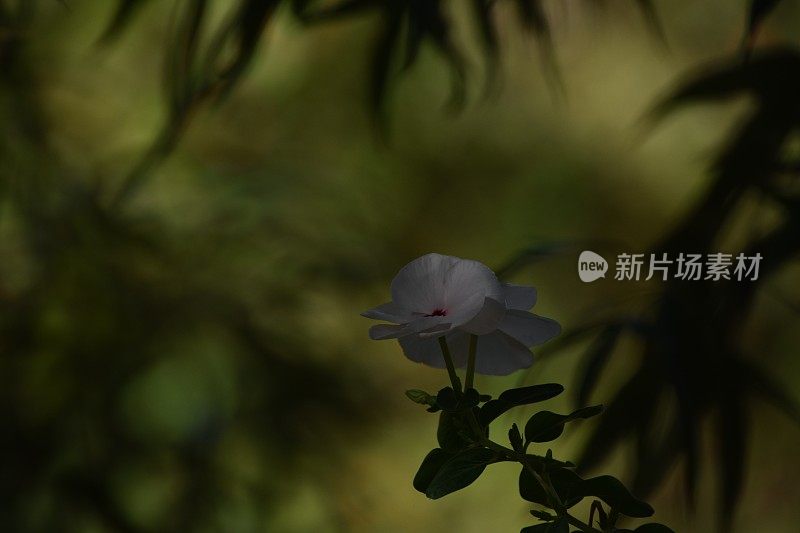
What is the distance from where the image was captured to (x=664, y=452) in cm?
142

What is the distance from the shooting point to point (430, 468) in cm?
50

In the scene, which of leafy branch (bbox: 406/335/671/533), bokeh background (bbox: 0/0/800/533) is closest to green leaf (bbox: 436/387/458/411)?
leafy branch (bbox: 406/335/671/533)

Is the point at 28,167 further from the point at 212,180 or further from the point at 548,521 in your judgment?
the point at 548,521

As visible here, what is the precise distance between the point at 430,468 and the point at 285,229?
2.97ft

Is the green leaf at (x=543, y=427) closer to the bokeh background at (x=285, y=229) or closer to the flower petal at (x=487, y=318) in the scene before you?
the flower petal at (x=487, y=318)

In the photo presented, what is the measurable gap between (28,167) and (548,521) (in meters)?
1.13

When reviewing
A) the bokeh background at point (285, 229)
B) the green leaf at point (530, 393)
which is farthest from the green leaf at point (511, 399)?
the bokeh background at point (285, 229)

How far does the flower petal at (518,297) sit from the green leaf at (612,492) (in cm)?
10

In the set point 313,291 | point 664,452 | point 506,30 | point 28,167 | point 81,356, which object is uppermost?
point 506,30

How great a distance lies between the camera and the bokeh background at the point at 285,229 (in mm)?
1354

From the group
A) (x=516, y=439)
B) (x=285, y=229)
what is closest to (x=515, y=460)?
(x=516, y=439)

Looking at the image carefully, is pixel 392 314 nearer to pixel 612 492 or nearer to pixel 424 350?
pixel 424 350

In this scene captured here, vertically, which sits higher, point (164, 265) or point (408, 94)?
point (408, 94)

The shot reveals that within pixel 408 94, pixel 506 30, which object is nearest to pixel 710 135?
pixel 506 30
